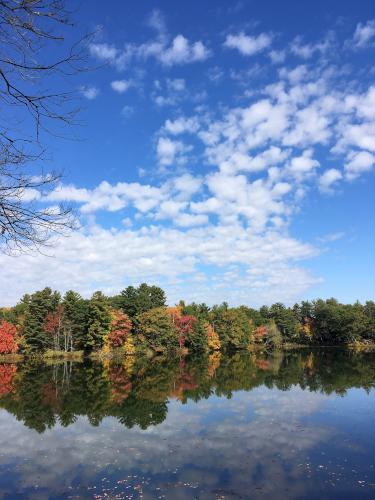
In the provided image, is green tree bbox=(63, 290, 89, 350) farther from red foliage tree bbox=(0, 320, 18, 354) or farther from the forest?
red foliage tree bbox=(0, 320, 18, 354)

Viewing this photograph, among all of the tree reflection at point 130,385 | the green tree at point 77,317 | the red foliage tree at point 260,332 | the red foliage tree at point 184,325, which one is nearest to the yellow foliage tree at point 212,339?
the red foliage tree at point 184,325

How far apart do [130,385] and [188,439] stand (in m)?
16.8

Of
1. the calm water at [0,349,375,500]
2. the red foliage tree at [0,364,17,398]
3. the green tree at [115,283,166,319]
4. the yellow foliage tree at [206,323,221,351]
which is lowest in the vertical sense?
the calm water at [0,349,375,500]

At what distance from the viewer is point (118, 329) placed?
205 feet

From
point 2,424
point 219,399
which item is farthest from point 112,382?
point 2,424

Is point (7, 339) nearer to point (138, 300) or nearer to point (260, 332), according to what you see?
point (138, 300)

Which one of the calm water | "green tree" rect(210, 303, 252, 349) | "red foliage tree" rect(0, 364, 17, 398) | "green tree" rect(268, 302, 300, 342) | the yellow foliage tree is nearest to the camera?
the calm water

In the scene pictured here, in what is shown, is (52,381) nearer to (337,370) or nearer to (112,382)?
(112,382)

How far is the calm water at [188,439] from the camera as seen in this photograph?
1213 cm

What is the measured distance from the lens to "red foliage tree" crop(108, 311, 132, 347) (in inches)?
2415

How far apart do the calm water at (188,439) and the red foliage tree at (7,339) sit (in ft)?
78.2

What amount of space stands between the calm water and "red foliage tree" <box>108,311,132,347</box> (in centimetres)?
2690

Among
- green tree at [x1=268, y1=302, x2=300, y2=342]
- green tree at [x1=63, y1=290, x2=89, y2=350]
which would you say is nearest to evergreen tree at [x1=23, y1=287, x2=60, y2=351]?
green tree at [x1=63, y1=290, x2=89, y2=350]

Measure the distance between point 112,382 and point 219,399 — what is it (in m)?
12.0
